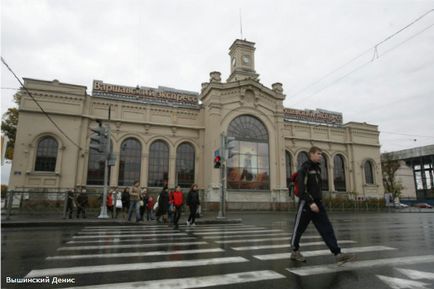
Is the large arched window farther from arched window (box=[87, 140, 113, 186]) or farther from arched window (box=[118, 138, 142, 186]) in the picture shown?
arched window (box=[87, 140, 113, 186])

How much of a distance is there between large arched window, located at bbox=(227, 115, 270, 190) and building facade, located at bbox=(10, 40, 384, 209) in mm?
→ 107

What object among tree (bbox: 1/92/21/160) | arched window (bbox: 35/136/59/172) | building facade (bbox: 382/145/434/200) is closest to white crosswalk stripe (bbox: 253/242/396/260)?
arched window (bbox: 35/136/59/172)

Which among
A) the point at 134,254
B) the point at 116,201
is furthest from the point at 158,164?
the point at 134,254

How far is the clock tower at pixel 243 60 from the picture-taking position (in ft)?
115

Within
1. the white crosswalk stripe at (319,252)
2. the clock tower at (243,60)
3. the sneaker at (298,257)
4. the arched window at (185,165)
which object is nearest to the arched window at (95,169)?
the arched window at (185,165)

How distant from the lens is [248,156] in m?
30.4

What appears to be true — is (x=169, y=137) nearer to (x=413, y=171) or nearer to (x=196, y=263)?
(x=196, y=263)

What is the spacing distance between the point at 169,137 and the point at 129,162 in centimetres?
492

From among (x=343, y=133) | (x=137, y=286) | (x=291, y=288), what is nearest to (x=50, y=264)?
(x=137, y=286)

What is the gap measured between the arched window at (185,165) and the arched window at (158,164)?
1.20 meters

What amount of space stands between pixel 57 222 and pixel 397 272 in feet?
42.9

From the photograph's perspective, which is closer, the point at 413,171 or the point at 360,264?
the point at 360,264

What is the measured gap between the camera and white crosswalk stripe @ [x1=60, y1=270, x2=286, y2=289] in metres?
3.68

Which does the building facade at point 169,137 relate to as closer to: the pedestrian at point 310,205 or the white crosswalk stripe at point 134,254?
the white crosswalk stripe at point 134,254
